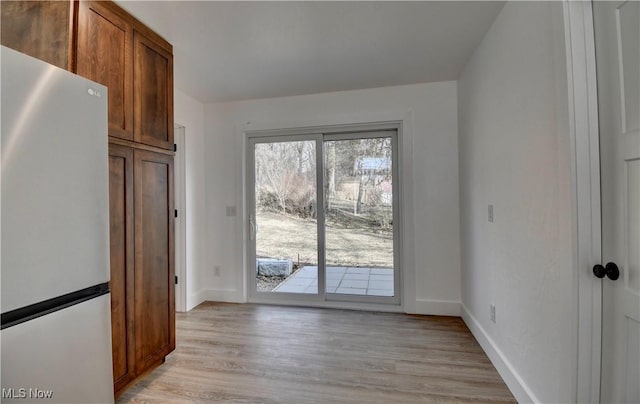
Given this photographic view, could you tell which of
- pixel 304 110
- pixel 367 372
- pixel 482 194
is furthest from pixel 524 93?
pixel 304 110

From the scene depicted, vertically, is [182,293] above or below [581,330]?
below

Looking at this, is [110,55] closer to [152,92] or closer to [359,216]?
[152,92]

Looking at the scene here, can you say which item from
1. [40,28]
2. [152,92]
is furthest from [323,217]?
[40,28]

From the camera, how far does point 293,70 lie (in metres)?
2.69

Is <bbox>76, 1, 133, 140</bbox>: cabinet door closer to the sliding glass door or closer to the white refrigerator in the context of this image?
the white refrigerator

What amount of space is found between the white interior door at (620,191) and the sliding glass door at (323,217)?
81.4 inches

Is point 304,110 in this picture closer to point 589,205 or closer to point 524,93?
point 524,93

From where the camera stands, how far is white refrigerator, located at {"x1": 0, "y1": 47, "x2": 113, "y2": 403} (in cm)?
101

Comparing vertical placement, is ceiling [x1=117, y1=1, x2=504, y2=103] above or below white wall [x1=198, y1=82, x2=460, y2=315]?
above

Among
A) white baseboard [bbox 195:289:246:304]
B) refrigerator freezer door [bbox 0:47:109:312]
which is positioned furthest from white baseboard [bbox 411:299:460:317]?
refrigerator freezer door [bbox 0:47:109:312]

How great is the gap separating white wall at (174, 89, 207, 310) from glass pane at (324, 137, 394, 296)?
1.48 m

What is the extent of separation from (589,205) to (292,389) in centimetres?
Result: 184

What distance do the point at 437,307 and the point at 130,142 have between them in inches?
119

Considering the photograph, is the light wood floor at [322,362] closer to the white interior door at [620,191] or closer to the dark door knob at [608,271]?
the white interior door at [620,191]
